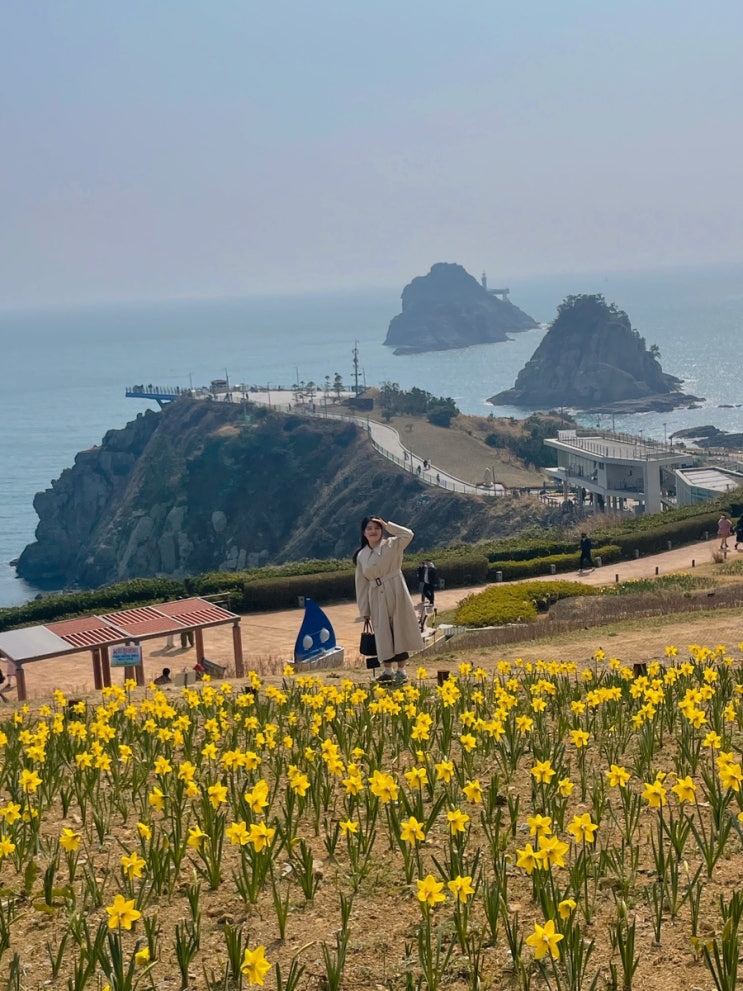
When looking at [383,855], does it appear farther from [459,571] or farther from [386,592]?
[459,571]

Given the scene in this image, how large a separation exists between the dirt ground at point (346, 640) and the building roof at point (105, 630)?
2.53ft

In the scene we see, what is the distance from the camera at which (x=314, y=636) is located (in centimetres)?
2070

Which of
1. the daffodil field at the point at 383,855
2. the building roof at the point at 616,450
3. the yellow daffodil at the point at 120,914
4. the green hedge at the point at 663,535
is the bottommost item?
the daffodil field at the point at 383,855

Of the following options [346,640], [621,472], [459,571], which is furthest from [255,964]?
[621,472]

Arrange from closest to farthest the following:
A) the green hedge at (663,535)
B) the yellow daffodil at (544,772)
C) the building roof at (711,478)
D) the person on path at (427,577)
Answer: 1. the yellow daffodil at (544,772)
2. the person on path at (427,577)
3. the green hedge at (663,535)
4. the building roof at (711,478)

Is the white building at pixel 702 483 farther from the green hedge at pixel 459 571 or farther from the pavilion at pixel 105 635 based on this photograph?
the pavilion at pixel 105 635

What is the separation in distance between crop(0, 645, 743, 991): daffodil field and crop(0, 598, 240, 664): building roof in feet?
30.1

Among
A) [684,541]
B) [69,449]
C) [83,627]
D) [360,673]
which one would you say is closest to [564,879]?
[360,673]

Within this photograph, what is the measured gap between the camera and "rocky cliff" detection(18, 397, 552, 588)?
313 ft

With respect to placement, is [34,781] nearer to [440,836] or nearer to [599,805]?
[440,836]

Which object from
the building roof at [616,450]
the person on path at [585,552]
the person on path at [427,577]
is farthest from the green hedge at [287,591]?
the building roof at [616,450]

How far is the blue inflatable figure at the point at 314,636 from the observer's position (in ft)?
67.2

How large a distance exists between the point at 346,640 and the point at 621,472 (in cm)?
4256

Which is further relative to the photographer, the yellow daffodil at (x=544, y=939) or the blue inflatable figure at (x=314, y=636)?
the blue inflatable figure at (x=314, y=636)
